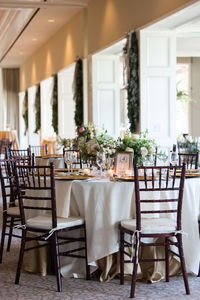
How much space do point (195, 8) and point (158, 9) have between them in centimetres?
91

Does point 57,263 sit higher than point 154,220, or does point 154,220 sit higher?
point 154,220

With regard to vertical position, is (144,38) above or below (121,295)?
above

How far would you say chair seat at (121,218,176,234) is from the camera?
13.5 feet

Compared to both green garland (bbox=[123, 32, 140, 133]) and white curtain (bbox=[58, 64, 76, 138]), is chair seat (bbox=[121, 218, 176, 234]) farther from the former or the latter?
white curtain (bbox=[58, 64, 76, 138])

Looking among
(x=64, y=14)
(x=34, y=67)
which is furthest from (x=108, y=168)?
(x=34, y=67)

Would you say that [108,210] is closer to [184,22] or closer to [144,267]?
[144,267]

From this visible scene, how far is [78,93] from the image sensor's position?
1249cm

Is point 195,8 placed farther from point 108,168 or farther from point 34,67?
point 34,67

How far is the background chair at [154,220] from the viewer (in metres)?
4.12

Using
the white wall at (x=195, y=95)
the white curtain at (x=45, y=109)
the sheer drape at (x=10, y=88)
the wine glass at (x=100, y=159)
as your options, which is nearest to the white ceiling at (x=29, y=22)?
the white curtain at (x=45, y=109)

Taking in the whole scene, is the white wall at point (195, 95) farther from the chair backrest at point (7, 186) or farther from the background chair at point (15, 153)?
the chair backrest at point (7, 186)

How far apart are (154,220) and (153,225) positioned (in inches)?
8.1

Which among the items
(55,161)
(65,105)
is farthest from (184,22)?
(65,105)

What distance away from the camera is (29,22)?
13.4m
